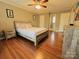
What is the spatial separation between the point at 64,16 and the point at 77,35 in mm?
5202

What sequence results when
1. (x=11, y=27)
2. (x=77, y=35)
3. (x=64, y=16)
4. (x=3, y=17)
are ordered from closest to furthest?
(x=77, y=35) < (x=3, y=17) < (x=11, y=27) < (x=64, y=16)

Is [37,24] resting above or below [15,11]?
below

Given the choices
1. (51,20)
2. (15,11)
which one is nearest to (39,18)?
(51,20)

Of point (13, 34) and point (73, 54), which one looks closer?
point (73, 54)

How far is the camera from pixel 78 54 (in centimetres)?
188

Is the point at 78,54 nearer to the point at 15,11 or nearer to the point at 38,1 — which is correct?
the point at 38,1

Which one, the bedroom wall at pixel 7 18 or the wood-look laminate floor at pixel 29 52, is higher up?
the bedroom wall at pixel 7 18

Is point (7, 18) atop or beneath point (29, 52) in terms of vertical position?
atop

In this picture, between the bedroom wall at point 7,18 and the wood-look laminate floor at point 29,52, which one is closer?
the wood-look laminate floor at point 29,52

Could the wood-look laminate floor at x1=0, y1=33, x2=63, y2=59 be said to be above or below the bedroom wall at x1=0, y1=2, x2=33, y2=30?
below

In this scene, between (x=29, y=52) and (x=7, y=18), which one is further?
(x=7, y=18)

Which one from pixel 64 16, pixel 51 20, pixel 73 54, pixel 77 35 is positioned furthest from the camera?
pixel 51 20

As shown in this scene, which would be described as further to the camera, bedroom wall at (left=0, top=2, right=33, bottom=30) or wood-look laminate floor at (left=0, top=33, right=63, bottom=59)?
bedroom wall at (left=0, top=2, right=33, bottom=30)

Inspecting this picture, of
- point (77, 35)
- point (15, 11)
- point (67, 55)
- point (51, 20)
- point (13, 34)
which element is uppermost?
point (15, 11)
